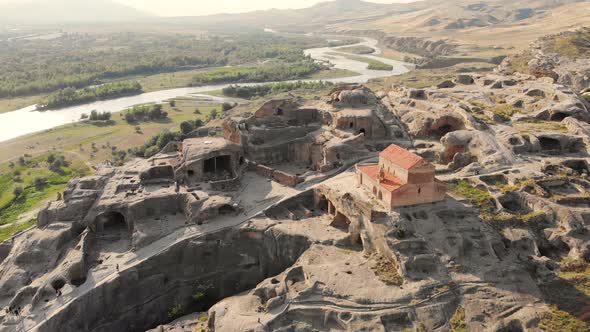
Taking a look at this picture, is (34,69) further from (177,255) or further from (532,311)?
(532,311)

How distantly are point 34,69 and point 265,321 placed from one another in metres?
143

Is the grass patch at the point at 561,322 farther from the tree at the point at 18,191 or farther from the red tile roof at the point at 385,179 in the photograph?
the tree at the point at 18,191

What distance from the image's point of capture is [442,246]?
30.8 metres

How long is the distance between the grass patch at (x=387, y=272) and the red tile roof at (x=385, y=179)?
16.7 feet

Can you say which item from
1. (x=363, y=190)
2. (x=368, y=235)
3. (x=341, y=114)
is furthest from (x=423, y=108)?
(x=368, y=235)

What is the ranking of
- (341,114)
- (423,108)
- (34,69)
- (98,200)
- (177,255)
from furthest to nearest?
(34,69)
(423,108)
(341,114)
(98,200)
(177,255)

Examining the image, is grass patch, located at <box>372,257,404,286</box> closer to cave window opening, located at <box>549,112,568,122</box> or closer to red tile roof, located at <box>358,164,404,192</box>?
red tile roof, located at <box>358,164,404,192</box>

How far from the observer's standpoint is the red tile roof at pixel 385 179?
1307 inches

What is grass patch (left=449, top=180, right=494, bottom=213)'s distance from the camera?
3478 cm

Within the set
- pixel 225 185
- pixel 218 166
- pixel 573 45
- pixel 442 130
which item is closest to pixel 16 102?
pixel 218 166

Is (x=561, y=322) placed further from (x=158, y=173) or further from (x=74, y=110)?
(x=74, y=110)

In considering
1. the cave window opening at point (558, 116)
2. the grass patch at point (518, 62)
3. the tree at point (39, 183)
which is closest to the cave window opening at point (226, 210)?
the tree at point (39, 183)

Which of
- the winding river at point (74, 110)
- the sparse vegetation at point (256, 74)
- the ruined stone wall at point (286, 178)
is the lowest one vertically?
the winding river at point (74, 110)

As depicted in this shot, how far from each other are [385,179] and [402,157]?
79.0 inches
